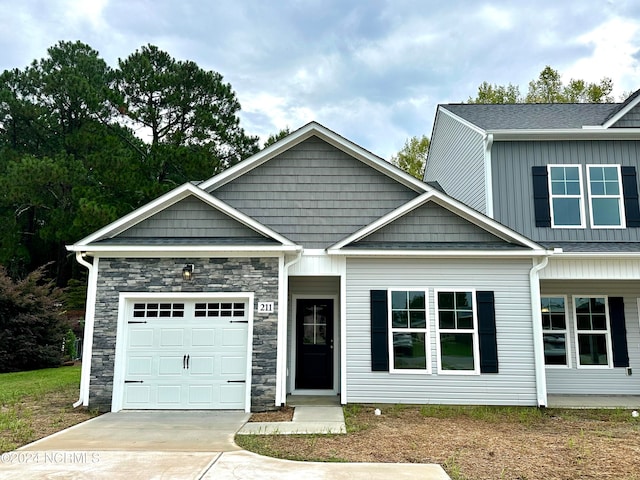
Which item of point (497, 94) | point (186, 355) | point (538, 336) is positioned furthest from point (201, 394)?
point (497, 94)

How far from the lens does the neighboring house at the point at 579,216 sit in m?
10.3

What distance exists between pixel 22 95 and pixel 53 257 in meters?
9.44

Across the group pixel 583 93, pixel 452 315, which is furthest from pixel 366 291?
pixel 583 93

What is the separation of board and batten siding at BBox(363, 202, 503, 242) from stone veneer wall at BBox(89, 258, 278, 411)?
2373 mm

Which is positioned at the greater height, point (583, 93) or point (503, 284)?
point (583, 93)

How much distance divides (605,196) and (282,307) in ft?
25.6

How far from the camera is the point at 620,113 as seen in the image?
35.3 ft

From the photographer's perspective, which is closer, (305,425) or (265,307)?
(305,425)

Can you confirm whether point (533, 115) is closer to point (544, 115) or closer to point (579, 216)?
point (544, 115)

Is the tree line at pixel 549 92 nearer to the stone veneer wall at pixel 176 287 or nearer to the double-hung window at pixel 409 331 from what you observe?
the double-hung window at pixel 409 331

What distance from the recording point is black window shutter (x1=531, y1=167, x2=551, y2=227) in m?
10.5

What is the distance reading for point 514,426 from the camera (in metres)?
7.39

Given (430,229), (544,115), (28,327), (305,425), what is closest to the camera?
(305,425)

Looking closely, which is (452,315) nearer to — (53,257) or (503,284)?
(503,284)
